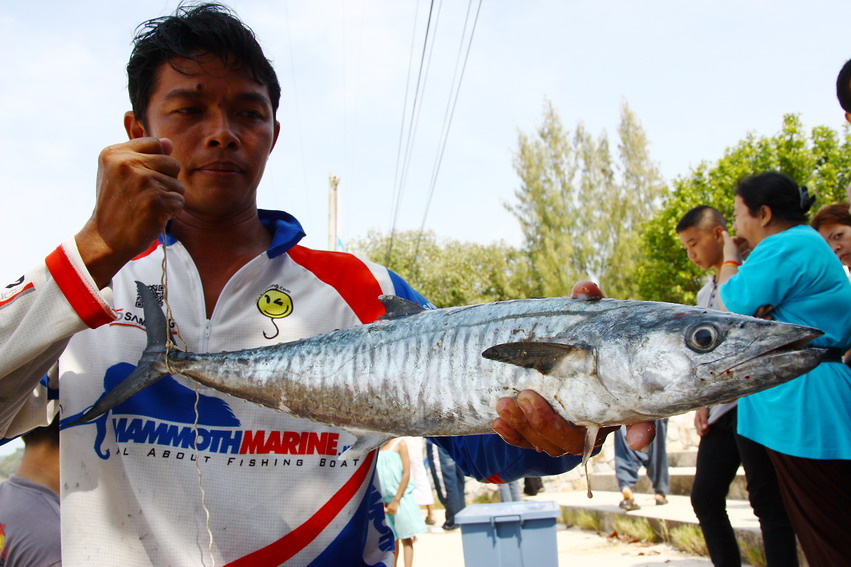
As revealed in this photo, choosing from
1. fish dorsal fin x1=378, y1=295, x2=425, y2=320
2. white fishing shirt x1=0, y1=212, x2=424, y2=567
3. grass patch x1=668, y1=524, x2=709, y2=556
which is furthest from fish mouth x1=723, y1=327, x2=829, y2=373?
grass patch x1=668, y1=524, x2=709, y2=556

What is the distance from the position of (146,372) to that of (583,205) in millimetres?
39305

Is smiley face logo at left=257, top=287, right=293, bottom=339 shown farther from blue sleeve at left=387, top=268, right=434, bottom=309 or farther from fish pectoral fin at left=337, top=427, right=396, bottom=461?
fish pectoral fin at left=337, top=427, right=396, bottom=461

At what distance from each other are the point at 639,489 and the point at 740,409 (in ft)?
21.2

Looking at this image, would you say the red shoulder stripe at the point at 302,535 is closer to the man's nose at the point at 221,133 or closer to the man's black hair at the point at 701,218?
the man's nose at the point at 221,133

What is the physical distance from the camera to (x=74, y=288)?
1402 millimetres

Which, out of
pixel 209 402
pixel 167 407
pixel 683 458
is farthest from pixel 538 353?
pixel 683 458

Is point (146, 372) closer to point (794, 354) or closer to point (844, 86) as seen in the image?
point (794, 354)

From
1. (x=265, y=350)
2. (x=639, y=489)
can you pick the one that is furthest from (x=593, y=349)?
(x=639, y=489)

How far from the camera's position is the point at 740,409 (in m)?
3.62

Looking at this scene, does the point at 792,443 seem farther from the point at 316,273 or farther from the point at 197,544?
the point at 197,544

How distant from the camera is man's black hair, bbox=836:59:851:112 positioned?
9.43 ft

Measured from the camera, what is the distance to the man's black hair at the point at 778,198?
3672mm

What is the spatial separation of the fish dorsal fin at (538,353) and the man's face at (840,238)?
159 inches

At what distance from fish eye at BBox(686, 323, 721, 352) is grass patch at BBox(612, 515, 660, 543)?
20.5ft
